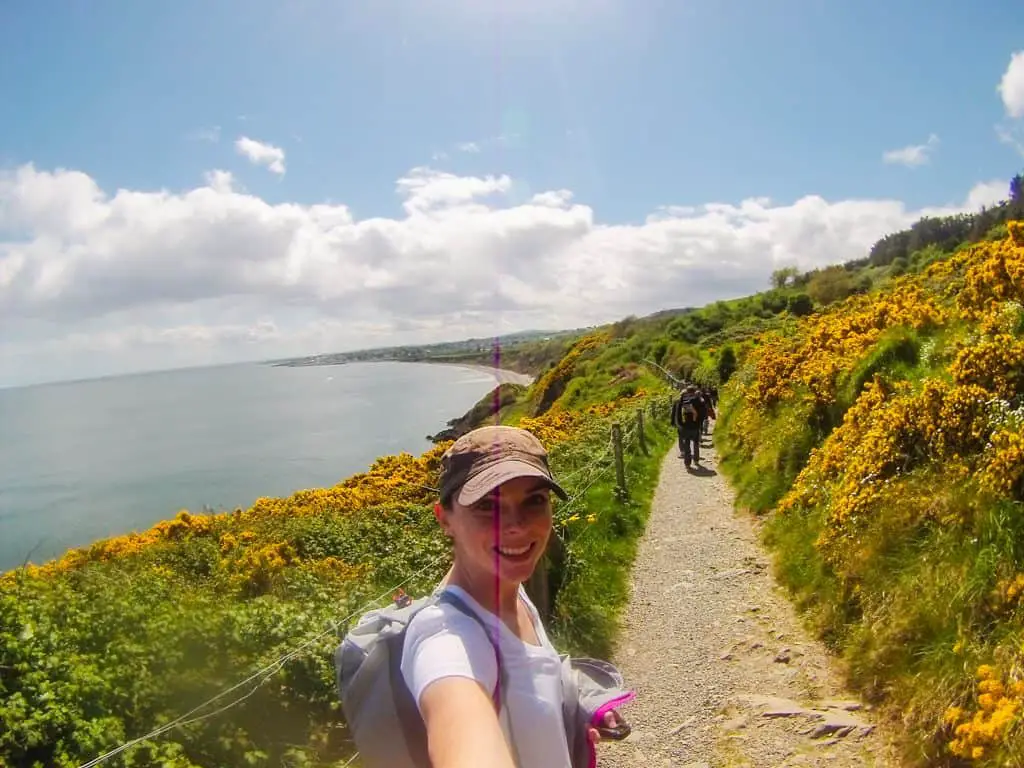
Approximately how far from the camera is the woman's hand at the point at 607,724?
1.95m

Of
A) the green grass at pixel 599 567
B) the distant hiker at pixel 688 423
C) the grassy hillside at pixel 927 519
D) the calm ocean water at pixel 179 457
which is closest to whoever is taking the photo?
the grassy hillside at pixel 927 519

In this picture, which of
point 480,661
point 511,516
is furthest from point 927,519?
point 480,661

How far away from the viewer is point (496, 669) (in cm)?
153

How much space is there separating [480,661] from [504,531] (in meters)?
0.40

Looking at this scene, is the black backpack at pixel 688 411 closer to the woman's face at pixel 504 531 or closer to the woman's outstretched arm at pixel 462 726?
the woman's face at pixel 504 531

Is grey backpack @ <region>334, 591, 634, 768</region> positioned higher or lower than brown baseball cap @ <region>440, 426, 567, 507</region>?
lower

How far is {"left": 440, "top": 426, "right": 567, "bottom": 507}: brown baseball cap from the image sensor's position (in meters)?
1.81

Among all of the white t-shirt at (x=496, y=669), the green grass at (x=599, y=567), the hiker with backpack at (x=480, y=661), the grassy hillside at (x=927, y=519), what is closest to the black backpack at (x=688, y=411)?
the green grass at (x=599, y=567)

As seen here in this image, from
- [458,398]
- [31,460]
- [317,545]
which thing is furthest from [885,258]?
[31,460]

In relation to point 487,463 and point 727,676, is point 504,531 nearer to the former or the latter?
point 487,463

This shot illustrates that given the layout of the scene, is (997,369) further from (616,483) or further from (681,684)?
(616,483)

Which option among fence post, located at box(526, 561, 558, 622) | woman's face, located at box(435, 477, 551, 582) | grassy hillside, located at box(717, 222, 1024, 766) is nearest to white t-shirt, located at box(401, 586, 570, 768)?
woman's face, located at box(435, 477, 551, 582)

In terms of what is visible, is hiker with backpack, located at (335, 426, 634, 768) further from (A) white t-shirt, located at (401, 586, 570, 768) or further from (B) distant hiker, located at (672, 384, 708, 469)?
(B) distant hiker, located at (672, 384, 708, 469)

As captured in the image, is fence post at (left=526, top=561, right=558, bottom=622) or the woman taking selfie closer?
the woman taking selfie
